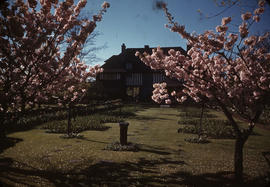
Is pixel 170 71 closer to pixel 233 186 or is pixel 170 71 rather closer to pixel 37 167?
pixel 233 186

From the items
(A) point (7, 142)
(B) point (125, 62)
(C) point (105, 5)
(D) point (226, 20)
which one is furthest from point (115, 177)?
(B) point (125, 62)

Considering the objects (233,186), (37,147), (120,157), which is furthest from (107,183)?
(37,147)

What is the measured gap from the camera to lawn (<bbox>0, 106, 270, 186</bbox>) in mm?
5441

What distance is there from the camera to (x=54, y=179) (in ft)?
18.1

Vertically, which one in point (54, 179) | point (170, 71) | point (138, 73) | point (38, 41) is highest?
point (138, 73)

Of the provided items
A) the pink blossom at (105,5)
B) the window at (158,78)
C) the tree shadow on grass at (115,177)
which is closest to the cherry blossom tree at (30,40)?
the pink blossom at (105,5)

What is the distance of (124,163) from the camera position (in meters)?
6.77

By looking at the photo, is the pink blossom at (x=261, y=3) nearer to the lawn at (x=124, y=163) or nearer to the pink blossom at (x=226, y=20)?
the pink blossom at (x=226, y=20)

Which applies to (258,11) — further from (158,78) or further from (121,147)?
(158,78)

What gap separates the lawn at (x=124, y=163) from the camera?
5441 millimetres

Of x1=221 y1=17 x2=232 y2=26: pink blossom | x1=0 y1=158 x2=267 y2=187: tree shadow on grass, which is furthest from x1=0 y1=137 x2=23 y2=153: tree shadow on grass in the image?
x1=221 y1=17 x2=232 y2=26: pink blossom

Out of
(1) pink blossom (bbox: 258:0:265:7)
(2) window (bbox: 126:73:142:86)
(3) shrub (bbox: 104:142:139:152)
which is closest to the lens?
(1) pink blossom (bbox: 258:0:265:7)

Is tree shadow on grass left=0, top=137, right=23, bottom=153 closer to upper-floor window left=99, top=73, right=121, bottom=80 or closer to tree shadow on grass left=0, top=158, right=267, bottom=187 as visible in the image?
tree shadow on grass left=0, top=158, right=267, bottom=187

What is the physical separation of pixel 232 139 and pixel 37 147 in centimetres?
1025
